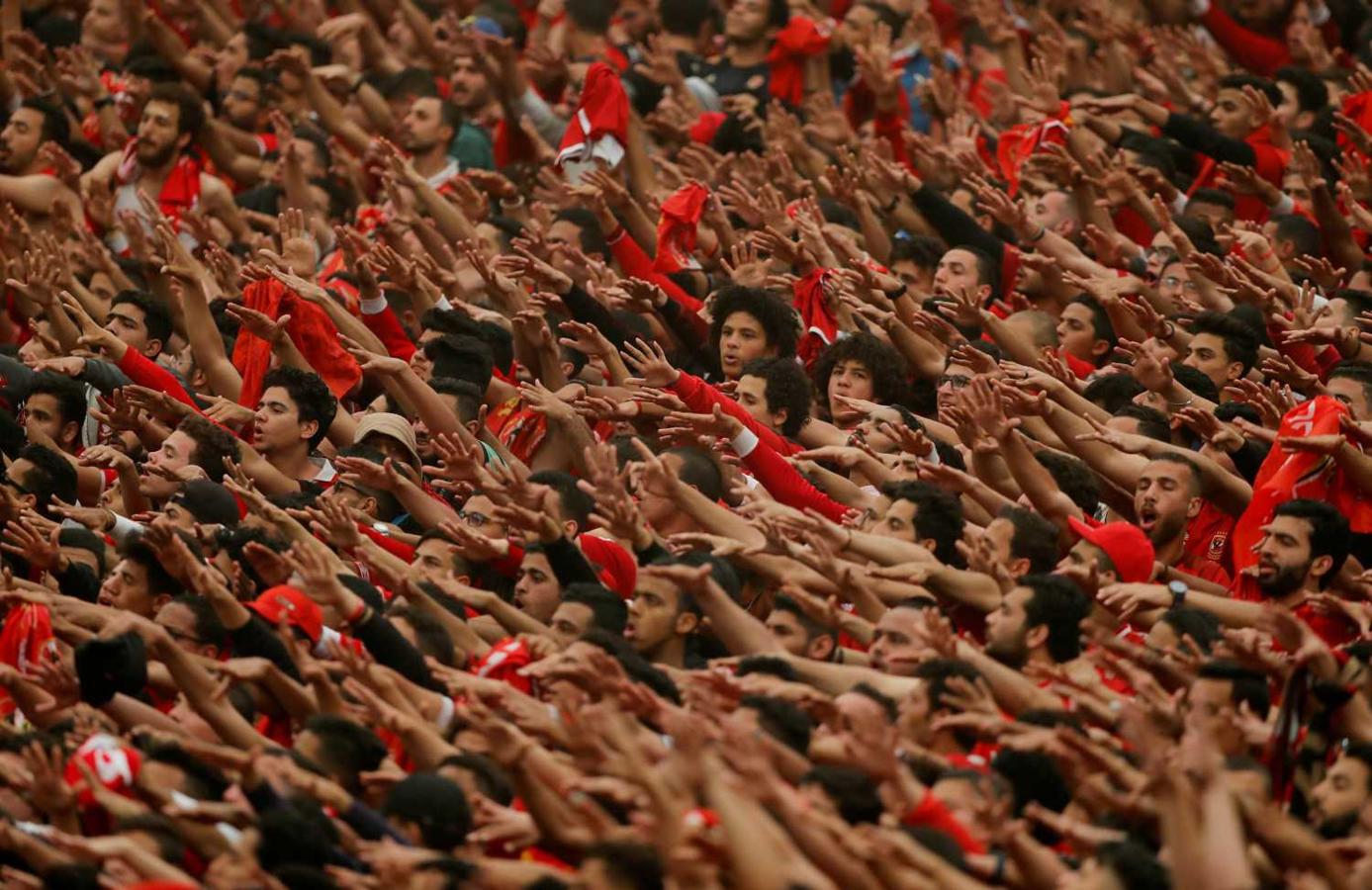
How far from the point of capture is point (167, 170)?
40.1 ft

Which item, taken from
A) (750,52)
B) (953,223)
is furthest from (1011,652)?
(750,52)

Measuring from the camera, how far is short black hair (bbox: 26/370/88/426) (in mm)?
9656

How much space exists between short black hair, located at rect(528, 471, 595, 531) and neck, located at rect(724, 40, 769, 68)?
15.9 feet

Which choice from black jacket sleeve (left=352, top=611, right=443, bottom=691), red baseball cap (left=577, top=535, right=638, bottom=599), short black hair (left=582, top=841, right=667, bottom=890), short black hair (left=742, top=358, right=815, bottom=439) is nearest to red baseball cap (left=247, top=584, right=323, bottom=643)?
black jacket sleeve (left=352, top=611, right=443, bottom=691)

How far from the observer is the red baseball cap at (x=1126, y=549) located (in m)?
7.79

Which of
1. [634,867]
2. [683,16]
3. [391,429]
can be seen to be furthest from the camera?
[683,16]

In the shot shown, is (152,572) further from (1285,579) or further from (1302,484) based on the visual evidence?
(1302,484)

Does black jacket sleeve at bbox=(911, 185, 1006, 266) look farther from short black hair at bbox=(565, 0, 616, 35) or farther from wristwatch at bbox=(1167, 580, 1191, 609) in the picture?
short black hair at bbox=(565, 0, 616, 35)

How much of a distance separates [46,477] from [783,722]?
3448 mm

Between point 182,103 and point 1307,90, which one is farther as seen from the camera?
point 182,103

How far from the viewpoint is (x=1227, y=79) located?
37.8 feet

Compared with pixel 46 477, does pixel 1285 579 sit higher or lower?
higher

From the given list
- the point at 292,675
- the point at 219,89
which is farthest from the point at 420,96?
the point at 292,675

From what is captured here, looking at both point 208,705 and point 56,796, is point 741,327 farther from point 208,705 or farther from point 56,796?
point 56,796
